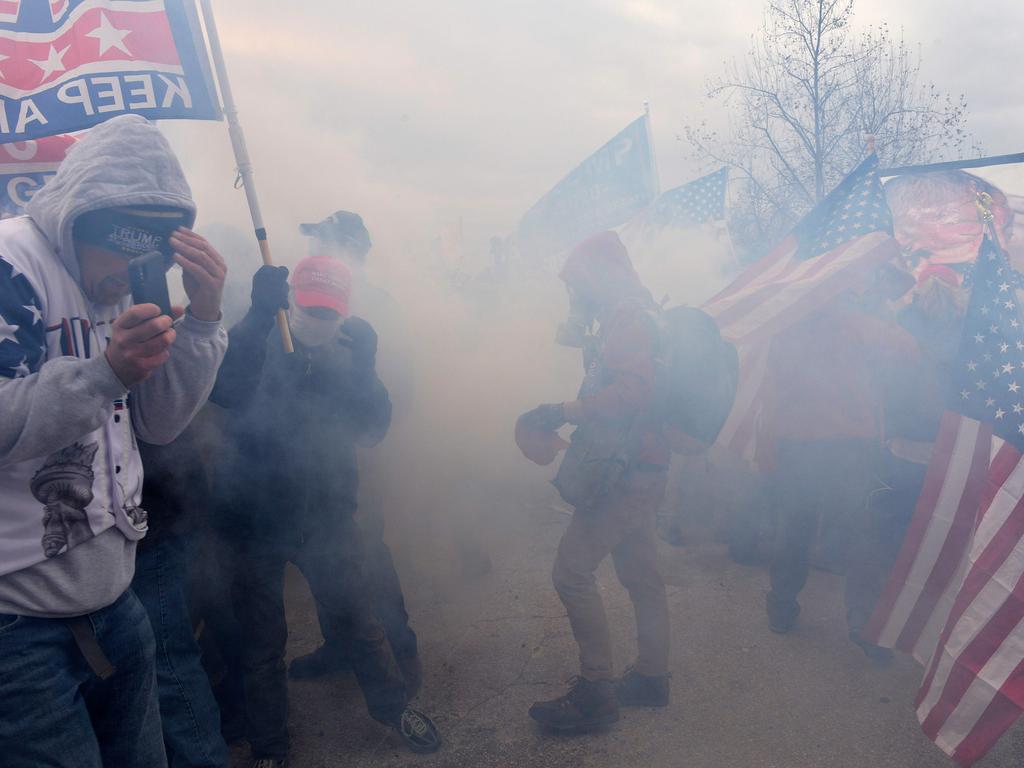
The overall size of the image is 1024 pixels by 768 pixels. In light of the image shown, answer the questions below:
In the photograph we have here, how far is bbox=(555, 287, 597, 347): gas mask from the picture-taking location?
3424 mm

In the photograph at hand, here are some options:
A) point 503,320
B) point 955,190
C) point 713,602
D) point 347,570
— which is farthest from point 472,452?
point 955,190

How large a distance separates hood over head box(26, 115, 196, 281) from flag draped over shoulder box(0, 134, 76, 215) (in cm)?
234

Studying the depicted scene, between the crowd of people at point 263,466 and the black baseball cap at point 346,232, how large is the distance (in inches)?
0.8

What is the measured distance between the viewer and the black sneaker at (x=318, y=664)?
360 cm

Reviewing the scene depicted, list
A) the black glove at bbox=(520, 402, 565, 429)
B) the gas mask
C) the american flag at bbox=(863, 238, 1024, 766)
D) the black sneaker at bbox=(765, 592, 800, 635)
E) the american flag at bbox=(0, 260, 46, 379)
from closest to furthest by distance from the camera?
the american flag at bbox=(0, 260, 46, 379), the american flag at bbox=(863, 238, 1024, 766), the black glove at bbox=(520, 402, 565, 429), the gas mask, the black sneaker at bbox=(765, 592, 800, 635)

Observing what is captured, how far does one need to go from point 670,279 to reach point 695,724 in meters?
5.89

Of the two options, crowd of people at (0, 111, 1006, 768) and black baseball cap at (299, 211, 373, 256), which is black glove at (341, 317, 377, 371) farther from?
black baseball cap at (299, 211, 373, 256)

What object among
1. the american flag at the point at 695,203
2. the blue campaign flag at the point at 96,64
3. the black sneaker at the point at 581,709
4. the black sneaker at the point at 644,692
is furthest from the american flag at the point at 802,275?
the american flag at the point at 695,203

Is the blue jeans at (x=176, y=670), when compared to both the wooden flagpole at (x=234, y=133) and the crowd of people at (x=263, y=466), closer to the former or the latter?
the crowd of people at (x=263, y=466)

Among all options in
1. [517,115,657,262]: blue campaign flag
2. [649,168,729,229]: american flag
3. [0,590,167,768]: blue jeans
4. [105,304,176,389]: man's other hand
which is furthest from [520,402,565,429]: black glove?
[649,168,729,229]: american flag

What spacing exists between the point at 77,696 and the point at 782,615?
3.43m

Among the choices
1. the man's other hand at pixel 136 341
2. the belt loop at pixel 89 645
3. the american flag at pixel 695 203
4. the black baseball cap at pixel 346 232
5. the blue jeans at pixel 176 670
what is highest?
the american flag at pixel 695 203

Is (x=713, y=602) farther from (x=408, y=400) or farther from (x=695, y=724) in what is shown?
(x=408, y=400)

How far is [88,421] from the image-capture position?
1354mm
